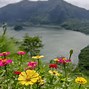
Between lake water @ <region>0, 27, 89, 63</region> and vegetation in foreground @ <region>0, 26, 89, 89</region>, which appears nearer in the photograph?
vegetation in foreground @ <region>0, 26, 89, 89</region>

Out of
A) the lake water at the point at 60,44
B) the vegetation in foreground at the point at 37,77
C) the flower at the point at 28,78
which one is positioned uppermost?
the flower at the point at 28,78

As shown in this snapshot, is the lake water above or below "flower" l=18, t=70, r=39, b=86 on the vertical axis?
below

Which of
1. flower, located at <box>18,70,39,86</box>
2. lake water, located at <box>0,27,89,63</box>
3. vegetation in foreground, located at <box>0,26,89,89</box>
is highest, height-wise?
flower, located at <box>18,70,39,86</box>

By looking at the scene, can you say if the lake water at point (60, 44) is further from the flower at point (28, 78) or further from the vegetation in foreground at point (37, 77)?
the flower at point (28, 78)

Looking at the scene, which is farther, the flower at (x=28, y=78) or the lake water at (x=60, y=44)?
the lake water at (x=60, y=44)

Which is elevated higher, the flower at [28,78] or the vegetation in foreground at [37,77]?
the flower at [28,78]

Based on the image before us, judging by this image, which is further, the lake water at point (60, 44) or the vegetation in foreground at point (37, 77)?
the lake water at point (60, 44)

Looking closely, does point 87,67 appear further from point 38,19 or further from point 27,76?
point 38,19

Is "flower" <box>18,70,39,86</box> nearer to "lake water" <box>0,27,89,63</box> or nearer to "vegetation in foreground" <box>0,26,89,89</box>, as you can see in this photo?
"vegetation in foreground" <box>0,26,89,89</box>

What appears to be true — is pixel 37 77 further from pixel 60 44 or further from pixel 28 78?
pixel 60 44

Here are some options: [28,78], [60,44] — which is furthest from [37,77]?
[60,44]

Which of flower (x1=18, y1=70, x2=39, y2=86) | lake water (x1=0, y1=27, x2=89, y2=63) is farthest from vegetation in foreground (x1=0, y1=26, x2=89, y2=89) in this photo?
lake water (x1=0, y1=27, x2=89, y2=63)

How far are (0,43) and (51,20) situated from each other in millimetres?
186788

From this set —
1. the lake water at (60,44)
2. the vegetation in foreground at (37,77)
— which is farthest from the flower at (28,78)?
the lake water at (60,44)
